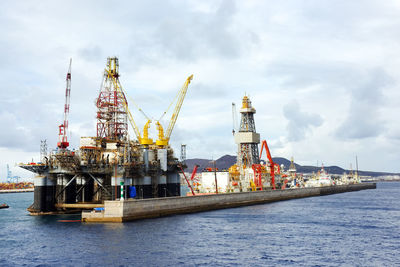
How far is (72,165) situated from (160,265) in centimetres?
5191

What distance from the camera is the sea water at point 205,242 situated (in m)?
41.4

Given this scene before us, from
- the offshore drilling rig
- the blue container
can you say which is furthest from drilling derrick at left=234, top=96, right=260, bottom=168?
the blue container

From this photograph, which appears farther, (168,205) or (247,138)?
(247,138)

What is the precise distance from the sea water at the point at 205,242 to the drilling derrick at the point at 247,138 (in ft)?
220

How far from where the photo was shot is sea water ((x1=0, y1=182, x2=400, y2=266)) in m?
41.4


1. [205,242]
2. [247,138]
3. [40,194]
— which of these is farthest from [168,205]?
[247,138]

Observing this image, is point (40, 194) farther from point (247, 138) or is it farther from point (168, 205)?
point (247, 138)

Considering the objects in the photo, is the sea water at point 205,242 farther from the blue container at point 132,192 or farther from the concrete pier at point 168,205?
the blue container at point 132,192

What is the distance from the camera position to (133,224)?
63500 millimetres

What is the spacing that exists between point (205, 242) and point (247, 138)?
9314 cm

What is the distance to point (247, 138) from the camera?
141250 millimetres

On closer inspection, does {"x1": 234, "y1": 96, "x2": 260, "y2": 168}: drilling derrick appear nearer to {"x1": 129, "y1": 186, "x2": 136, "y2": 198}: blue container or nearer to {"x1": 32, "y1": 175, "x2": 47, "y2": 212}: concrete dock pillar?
{"x1": 129, "y1": 186, "x2": 136, "y2": 198}: blue container

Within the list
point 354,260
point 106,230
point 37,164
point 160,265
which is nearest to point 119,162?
point 37,164

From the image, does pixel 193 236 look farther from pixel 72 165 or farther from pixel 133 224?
pixel 72 165
